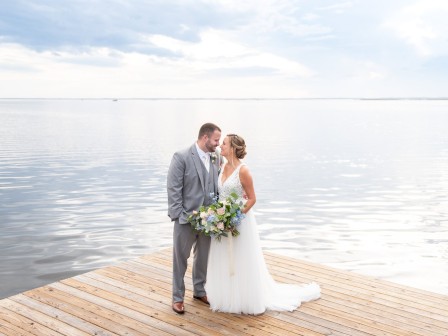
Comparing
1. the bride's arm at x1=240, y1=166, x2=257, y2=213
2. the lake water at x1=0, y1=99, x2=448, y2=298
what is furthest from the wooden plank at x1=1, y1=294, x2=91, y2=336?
the lake water at x1=0, y1=99, x2=448, y2=298

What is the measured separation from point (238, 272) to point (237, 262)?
111 millimetres

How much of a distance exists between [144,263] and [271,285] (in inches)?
90.6

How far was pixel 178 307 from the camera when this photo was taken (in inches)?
231

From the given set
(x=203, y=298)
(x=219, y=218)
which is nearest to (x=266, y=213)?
(x=203, y=298)

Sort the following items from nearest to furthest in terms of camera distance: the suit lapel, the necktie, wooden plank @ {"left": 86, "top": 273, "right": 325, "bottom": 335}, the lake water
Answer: wooden plank @ {"left": 86, "top": 273, "right": 325, "bottom": 335} → the suit lapel → the necktie → the lake water

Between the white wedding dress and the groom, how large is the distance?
0.56 ft

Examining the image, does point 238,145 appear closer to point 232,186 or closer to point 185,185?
point 232,186

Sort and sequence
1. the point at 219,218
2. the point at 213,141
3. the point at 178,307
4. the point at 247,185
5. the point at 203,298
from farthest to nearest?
the point at 203,298 < the point at 178,307 < the point at 247,185 < the point at 213,141 < the point at 219,218

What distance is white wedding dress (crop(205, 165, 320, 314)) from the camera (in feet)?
19.2

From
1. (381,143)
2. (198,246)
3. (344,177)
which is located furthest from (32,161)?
(381,143)

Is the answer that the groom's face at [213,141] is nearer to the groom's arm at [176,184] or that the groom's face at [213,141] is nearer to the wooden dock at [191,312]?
the groom's arm at [176,184]

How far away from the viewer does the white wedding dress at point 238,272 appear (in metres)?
5.85

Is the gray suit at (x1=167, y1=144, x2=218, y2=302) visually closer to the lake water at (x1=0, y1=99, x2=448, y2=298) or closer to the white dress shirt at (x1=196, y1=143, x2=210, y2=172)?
the white dress shirt at (x1=196, y1=143, x2=210, y2=172)

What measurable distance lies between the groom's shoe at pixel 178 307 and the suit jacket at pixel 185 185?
936mm
